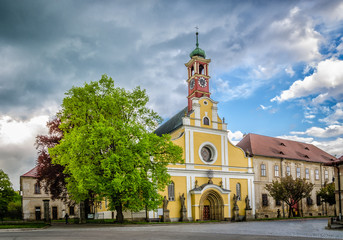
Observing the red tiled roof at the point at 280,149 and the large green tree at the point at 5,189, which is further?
the red tiled roof at the point at 280,149

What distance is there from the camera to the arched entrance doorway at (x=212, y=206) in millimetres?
37378

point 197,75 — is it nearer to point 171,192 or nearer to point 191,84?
point 191,84

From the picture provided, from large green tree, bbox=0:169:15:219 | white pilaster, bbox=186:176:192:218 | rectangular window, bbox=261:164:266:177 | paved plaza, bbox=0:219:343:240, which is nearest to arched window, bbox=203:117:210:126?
white pilaster, bbox=186:176:192:218

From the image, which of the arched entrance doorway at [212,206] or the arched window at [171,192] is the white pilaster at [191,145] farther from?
the arched entrance doorway at [212,206]

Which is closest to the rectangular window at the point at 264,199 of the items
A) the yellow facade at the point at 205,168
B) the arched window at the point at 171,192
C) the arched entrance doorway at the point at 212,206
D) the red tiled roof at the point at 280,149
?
→ the yellow facade at the point at 205,168

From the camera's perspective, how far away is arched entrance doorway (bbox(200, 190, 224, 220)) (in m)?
37.4

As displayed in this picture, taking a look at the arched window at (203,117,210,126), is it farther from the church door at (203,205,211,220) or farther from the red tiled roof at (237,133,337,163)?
the church door at (203,205,211,220)

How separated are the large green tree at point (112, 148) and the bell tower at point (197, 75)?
46.1ft

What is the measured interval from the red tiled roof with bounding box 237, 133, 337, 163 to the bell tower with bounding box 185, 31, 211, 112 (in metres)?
10.3

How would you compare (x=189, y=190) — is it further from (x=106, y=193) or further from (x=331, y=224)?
(x=331, y=224)

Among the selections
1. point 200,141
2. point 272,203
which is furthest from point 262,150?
point 200,141

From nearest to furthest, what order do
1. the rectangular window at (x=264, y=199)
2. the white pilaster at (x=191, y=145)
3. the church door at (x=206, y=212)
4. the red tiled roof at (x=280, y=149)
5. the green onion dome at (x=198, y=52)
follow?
1. the white pilaster at (x=191, y=145)
2. the church door at (x=206, y=212)
3. the rectangular window at (x=264, y=199)
4. the green onion dome at (x=198, y=52)
5. the red tiled roof at (x=280, y=149)

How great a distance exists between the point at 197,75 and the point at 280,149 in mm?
18392

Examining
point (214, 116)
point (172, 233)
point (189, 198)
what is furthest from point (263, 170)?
point (172, 233)
